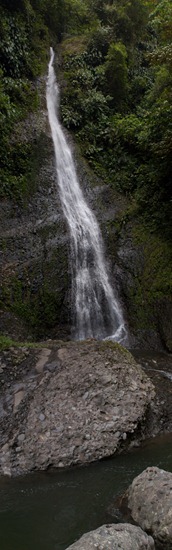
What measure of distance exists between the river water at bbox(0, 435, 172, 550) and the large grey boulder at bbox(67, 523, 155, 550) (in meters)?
0.51

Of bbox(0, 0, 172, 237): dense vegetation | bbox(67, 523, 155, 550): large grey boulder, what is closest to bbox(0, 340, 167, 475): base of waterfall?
bbox(67, 523, 155, 550): large grey boulder

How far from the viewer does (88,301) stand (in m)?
11.1

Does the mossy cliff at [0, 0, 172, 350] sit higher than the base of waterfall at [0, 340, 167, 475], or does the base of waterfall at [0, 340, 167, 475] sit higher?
the mossy cliff at [0, 0, 172, 350]

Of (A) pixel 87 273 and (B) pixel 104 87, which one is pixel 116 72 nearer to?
(B) pixel 104 87

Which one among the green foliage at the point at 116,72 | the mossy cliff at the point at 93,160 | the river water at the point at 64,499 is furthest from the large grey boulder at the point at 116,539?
the green foliage at the point at 116,72

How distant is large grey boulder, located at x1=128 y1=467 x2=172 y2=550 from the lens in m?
3.75

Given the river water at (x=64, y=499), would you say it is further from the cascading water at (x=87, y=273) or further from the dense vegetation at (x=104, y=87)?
the dense vegetation at (x=104, y=87)

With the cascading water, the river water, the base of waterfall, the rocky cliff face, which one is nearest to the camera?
the river water

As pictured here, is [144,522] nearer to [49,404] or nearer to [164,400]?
[49,404]

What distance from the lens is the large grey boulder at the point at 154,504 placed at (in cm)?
375

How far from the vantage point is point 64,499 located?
474 centimetres

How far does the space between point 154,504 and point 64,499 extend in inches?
Result: 49.0

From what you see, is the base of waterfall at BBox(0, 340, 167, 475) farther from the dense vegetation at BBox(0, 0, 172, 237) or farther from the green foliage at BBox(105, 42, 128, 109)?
the green foliage at BBox(105, 42, 128, 109)

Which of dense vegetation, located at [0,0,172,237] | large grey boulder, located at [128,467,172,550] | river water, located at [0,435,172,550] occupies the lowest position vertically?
river water, located at [0,435,172,550]
